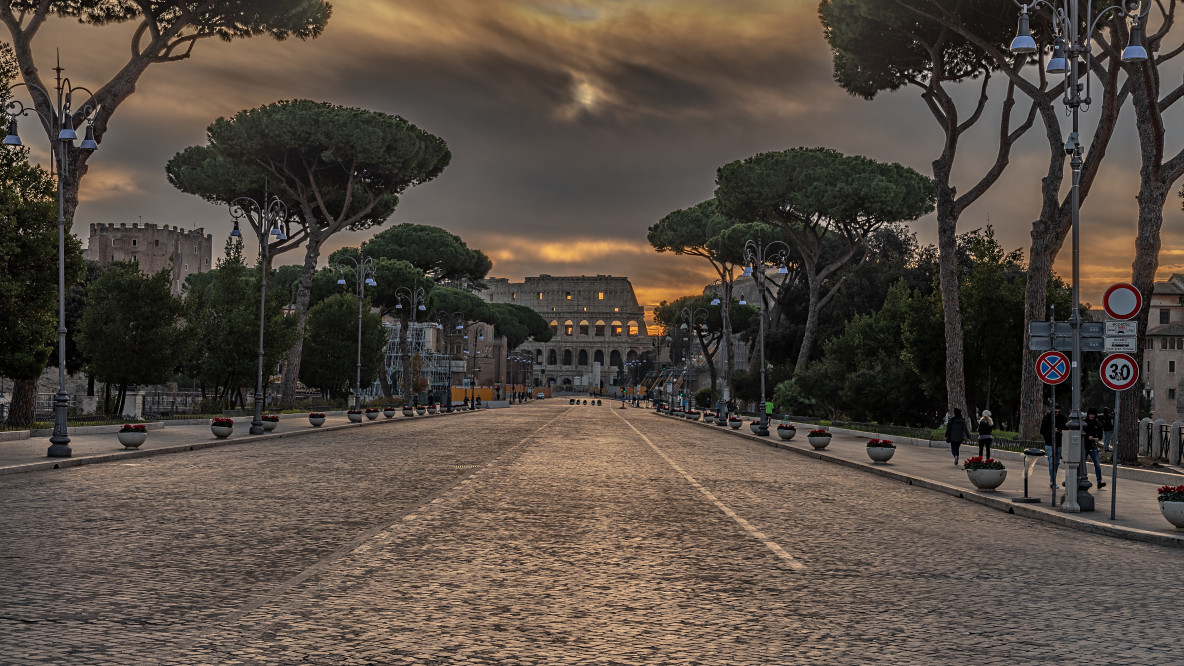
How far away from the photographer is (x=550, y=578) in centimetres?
810

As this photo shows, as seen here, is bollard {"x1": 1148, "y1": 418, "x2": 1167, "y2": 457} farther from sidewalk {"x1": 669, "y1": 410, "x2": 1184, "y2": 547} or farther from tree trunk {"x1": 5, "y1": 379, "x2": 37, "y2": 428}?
tree trunk {"x1": 5, "y1": 379, "x2": 37, "y2": 428}

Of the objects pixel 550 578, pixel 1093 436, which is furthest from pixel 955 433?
pixel 550 578

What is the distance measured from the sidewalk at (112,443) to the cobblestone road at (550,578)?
340 centimetres

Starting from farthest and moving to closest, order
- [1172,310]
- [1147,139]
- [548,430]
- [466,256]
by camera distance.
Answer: [1172,310] < [466,256] < [548,430] < [1147,139]

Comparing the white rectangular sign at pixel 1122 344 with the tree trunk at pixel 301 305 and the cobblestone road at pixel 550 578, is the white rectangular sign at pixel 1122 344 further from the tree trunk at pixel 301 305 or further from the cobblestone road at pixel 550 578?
the tree trunk at pixel 301 305

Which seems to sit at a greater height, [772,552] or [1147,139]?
[1147,139]

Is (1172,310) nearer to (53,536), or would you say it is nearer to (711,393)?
(711,393)

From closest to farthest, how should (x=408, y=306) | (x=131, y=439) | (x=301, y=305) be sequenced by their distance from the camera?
(x=131, y=439)
(x=301, y=305)
(x=408, y=306)

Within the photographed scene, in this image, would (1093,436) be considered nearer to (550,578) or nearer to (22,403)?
(550,578)

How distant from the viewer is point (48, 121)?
93.5 ft

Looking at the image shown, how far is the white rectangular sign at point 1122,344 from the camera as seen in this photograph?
13555mm

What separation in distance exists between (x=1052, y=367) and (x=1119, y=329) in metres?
2.34

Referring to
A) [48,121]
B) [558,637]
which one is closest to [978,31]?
[48,121]

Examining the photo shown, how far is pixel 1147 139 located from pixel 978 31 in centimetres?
774
